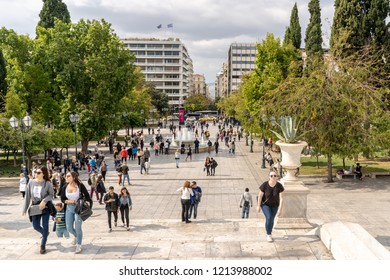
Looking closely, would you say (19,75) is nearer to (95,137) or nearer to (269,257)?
(95,137)

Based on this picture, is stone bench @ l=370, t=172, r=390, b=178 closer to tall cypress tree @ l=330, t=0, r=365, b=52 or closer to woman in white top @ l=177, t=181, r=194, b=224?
tall cypress tree @ l=330, t=0, r=365, b=52

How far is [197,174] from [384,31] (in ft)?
64.4

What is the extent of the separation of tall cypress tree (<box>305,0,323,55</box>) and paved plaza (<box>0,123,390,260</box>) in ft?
47.0


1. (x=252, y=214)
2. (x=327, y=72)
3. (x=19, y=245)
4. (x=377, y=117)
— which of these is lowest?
(x=252, y=214)

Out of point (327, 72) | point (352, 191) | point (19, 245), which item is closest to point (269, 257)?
point (19, 245)

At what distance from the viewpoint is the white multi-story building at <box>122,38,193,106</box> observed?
11419cm

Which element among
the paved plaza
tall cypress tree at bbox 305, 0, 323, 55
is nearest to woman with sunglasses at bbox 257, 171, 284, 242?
the paved plaza

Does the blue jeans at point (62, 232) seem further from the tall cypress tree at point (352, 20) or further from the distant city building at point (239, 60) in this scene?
the distant city building at point (239, 60)

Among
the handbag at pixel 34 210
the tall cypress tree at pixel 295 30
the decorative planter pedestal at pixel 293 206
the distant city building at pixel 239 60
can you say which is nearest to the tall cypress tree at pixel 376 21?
the tall cypress tree at pixel 295 30

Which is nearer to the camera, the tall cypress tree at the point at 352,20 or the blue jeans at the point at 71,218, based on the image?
the blue jeans at the point at 71,218

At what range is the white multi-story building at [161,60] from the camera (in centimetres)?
11419

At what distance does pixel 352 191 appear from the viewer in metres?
19.0

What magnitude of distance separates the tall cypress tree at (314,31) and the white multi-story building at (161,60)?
3042 inches

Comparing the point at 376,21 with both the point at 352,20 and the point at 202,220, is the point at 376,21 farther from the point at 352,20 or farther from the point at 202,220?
the point at 202,220
